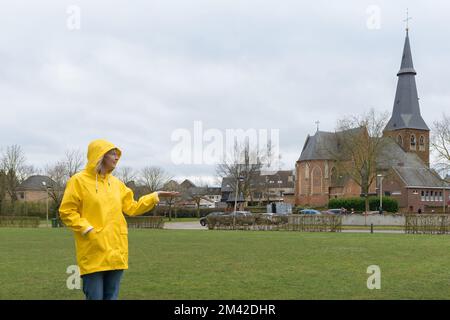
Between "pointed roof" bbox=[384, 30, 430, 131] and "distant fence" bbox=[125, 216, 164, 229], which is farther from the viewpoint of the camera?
"pointed roof" bbox=[384, 30, 430, 131]

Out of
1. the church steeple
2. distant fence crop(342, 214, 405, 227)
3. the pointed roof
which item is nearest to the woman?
distant fence crop(342, 214, 405, 227)

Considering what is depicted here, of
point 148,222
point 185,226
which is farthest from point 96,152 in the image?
point 185,226

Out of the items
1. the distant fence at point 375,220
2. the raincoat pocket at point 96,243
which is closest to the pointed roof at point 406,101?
the distant fence at point 375,220

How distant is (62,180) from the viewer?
8350cm

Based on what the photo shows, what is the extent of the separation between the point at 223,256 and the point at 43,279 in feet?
23.5

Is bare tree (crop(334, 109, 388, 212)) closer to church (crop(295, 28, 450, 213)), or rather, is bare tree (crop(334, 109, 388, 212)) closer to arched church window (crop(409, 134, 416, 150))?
church (crop(295, 28, 450, 213))

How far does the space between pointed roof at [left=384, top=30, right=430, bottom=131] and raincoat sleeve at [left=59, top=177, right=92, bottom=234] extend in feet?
320

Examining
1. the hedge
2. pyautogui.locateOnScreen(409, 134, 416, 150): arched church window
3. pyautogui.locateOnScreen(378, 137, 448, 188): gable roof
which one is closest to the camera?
the hedge

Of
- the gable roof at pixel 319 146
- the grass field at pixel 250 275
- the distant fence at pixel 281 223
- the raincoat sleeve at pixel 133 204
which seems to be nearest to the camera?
the raincoat sleeve at pixel 133 204

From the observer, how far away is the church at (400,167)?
85.0 meters

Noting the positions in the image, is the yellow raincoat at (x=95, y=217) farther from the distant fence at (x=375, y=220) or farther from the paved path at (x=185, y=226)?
the distant fence at (x=375, y=220)

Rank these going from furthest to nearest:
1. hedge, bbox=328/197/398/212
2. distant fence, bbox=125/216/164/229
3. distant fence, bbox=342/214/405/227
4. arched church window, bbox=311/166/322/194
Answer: arched church window, bbox=311/166/322/194 → hedge, bbox=328/197/398/212 → distant fence, bbox=342/214/405/227 → distant fence, bbox=125/216/164/229

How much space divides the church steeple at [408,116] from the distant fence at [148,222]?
60.9 meters

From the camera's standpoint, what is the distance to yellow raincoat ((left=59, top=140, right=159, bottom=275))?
18.7 ft
